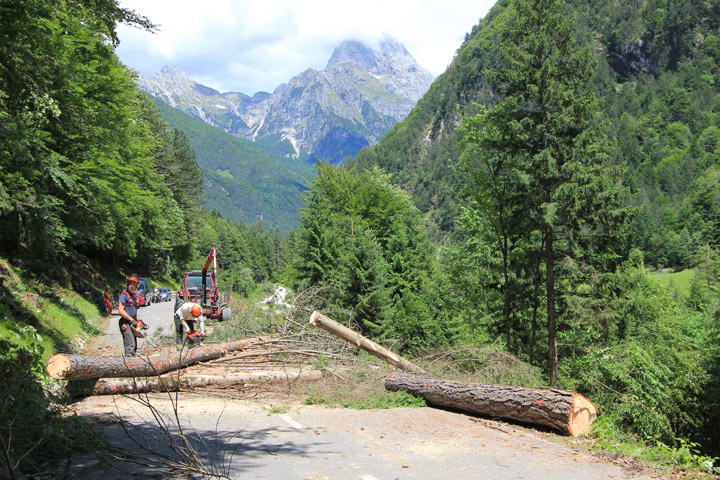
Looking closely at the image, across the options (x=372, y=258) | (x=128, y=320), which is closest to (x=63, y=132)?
(x=128, y=320)

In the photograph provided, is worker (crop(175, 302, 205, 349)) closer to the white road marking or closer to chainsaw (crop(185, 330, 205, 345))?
chainsaw (crop(185, 330, 205, 345))

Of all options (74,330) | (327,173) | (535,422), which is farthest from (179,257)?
(535,422)

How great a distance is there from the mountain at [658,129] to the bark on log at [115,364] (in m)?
102

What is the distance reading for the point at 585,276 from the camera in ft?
56.7

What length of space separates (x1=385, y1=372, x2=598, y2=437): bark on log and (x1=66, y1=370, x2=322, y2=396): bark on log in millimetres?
2473

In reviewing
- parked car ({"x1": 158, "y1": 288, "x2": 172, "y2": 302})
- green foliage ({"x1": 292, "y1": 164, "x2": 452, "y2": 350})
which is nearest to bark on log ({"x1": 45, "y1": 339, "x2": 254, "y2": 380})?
green foliage ({"x1": 292, "y1": 164, "x2": 452, "y2": 350})

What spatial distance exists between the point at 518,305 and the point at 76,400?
1767 centimetres

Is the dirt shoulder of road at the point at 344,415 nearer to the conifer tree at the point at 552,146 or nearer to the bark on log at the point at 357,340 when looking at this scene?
the bark on log at the point at 357,340

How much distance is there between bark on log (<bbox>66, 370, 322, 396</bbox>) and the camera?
787cm

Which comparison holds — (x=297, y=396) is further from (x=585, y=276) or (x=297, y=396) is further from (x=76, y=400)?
(x=585, y=276)

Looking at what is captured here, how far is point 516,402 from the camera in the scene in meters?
7.38

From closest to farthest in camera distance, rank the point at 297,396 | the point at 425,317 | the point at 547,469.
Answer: the point at 547,469, the point at 297,396, the point at 425,317

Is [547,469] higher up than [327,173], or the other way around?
[327,173]

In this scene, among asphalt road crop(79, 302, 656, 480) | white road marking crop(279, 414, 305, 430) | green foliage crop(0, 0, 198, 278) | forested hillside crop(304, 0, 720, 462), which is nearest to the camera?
asphalt road crop(79, 302, 656, 480)
